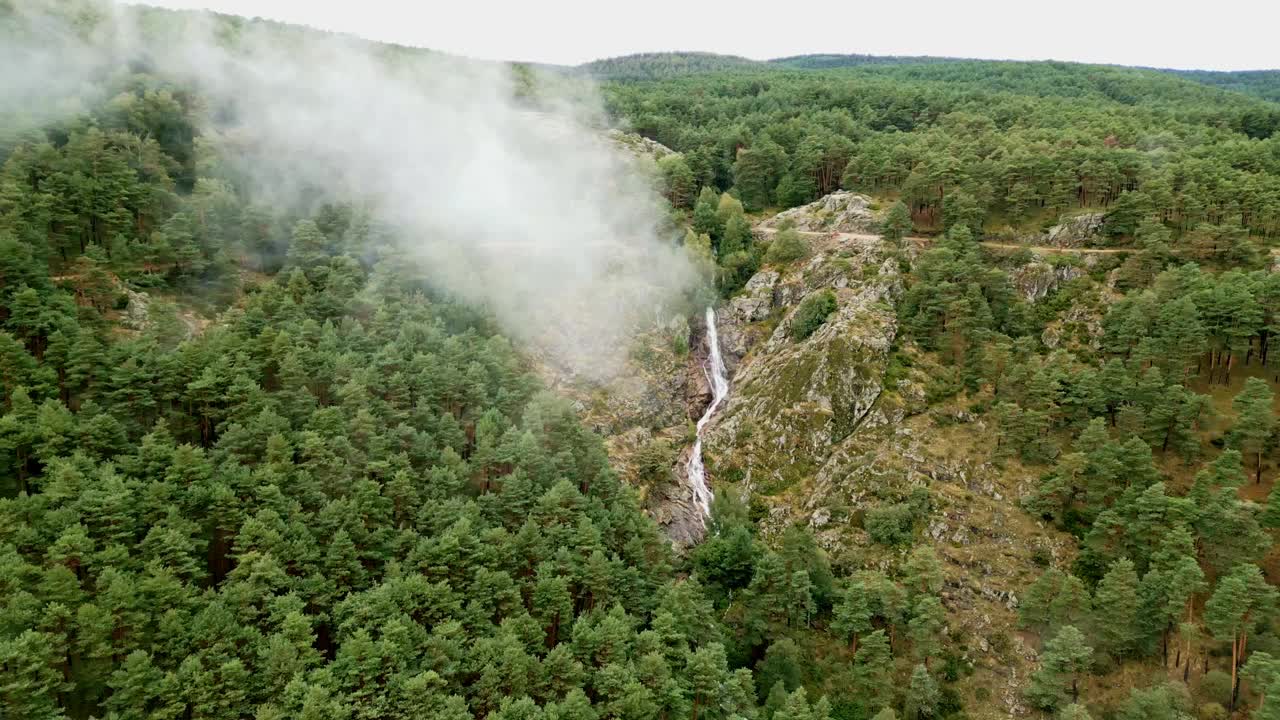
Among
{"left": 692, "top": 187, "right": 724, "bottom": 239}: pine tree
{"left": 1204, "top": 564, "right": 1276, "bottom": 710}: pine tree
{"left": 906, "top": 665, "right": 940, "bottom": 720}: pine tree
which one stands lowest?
{"left": 906, "top": 665, "right": 940, "bottom": 720}: pine tree

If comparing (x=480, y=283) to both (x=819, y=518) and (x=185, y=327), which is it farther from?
(x=819, y=518)

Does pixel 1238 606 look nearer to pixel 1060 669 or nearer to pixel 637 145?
pixel 1060 669

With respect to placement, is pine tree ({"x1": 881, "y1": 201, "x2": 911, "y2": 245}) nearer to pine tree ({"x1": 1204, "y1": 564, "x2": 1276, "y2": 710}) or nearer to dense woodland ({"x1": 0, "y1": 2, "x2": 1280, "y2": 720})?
dense woodland ({"x1": 0, "y1": 2, "x2": 1280, "y2": 720})

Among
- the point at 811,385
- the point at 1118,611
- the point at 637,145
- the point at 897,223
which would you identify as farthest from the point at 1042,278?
the point at 637,145

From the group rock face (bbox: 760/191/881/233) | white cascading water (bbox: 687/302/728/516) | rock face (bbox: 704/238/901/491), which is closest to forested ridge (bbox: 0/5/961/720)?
white cascading water (bbox: 687/302/728/516)

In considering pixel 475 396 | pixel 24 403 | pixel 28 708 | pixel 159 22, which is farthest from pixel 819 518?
pixel 159 22

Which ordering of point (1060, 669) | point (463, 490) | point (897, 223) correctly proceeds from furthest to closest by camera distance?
point (897, 223)
point (463, 490)
point (1060, 669)

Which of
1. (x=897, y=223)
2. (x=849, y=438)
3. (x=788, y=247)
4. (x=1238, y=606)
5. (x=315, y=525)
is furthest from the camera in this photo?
(x=788, y=247)
